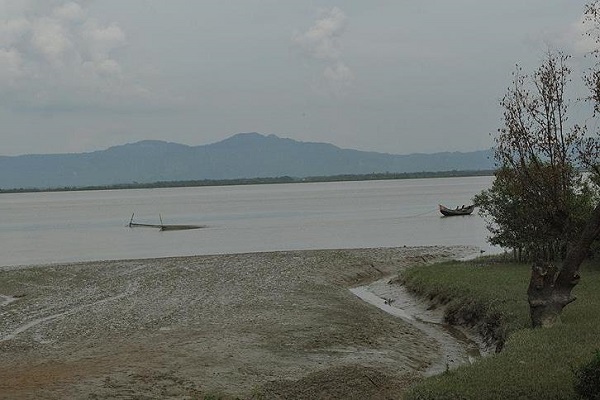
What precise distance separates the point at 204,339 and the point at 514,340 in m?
11.3

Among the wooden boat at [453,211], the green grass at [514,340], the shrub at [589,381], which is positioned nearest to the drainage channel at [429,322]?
the green grass at [514,340]

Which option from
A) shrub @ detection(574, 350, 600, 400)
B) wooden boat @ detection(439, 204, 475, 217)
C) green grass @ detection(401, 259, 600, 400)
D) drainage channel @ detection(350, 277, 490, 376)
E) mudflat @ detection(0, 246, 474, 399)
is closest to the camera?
shrub @ detection(574, 350, 600, 400)

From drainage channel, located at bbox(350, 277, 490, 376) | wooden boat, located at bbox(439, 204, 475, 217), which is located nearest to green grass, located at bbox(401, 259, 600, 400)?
drainage channel, located at bbox(350, 277, 490, 376)

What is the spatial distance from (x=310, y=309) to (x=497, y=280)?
29.1 feet

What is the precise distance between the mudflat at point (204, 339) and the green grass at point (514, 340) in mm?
2651

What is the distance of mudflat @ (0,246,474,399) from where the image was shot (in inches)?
781

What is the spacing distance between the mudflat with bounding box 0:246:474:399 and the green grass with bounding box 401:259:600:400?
104 inches

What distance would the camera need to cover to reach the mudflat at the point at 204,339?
1983 cm

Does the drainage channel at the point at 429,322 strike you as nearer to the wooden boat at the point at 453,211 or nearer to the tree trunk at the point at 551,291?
the tree trunk at the point at 551,291

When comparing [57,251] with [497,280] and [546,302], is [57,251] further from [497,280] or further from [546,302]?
[546,302]

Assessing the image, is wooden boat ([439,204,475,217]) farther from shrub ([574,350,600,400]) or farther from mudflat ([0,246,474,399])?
shrub ([574,350,600,400])

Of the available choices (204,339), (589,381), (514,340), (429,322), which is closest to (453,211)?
(429,322)

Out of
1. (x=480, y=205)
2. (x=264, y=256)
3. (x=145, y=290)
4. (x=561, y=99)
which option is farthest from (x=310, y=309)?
(x=264, y=256)

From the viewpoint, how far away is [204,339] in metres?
26.2
